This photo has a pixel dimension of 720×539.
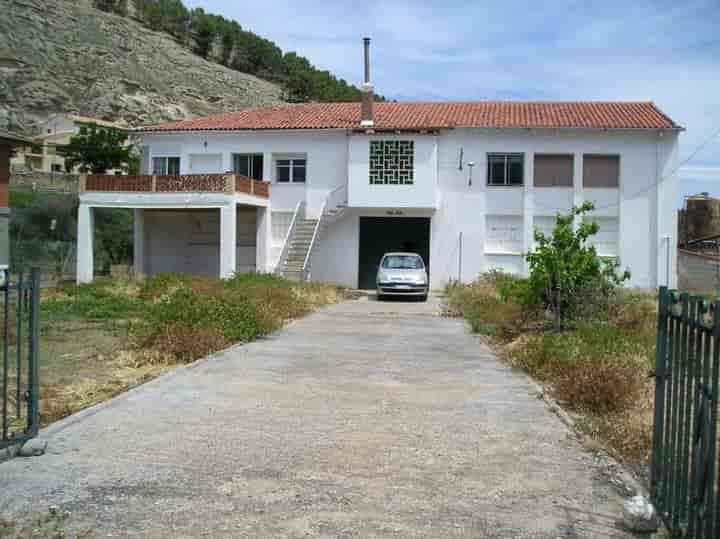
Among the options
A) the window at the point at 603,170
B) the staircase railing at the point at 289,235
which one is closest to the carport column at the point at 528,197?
the window at the point at 603,170

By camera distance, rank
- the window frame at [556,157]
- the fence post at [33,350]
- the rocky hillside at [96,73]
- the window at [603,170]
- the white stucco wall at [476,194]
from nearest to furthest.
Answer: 1. the fence post at [33,350]
2. the white stucco wall at [476,194]
3. the window at [603,170]
4. the window frame at [556,157]
5. the rocky hillside at [96,73]

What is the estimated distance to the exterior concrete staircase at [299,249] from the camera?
→ 1191 inches

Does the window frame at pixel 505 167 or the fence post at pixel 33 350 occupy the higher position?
the window frame at pixel 505 167

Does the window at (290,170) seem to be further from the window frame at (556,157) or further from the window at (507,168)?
the window frame at (556,157)

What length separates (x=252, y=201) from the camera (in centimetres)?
3131

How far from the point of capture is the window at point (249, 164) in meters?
34.2

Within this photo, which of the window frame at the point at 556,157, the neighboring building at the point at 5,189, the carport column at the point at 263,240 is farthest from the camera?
the carport column at the point at 263,240

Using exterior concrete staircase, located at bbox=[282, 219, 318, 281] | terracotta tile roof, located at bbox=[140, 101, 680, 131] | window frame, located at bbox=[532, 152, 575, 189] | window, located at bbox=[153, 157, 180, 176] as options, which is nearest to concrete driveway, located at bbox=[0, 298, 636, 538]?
exterior concrete staircase, located at bbox=[282, 219, 318, 281]

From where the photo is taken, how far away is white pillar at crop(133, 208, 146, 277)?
111ft

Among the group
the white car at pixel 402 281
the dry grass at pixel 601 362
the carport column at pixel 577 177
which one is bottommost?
the dry grass at pixel 601 362

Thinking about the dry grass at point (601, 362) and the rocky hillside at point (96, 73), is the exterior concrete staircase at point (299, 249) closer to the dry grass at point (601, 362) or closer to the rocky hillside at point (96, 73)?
the dry grass at point (601, 362)

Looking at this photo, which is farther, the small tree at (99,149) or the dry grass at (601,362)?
the small tree at (99,149)

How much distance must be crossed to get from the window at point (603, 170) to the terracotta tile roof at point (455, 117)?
1.33 m

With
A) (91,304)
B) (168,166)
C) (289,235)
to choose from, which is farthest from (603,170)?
(91,304)
